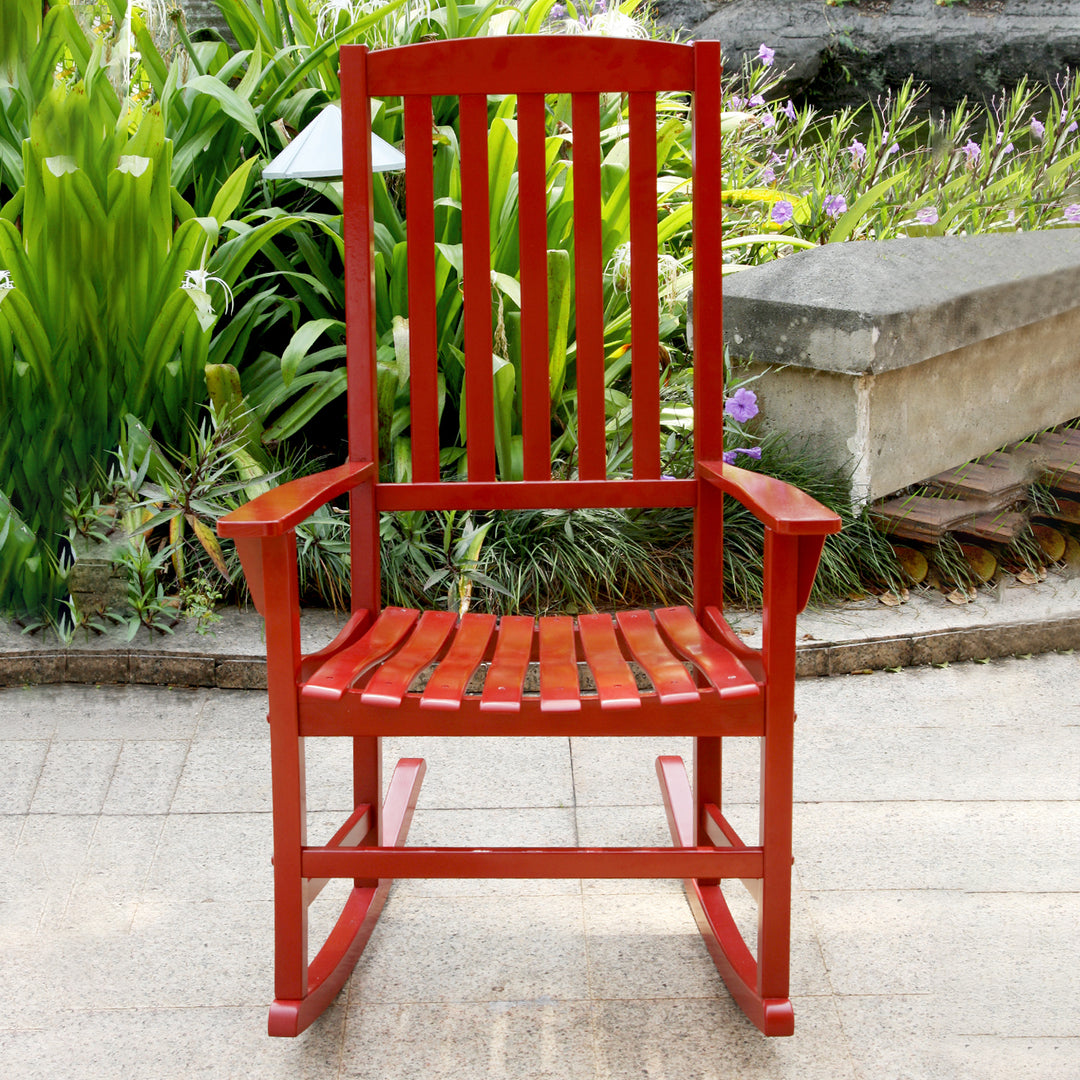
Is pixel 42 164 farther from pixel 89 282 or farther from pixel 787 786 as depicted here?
pixel 787 786

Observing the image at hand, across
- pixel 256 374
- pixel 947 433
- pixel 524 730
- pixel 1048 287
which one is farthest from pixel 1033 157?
pixel 524 730

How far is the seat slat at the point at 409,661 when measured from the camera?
1294mm

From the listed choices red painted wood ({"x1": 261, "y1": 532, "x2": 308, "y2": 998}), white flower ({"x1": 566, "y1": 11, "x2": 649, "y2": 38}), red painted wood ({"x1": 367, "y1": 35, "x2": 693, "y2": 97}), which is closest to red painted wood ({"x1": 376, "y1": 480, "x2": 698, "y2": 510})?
red painted wood ({"x1": 261, "y1": 532, "x2": 308, "y2": 998})

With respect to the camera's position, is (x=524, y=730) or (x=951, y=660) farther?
(x=951, y=660)

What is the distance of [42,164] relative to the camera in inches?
90.9

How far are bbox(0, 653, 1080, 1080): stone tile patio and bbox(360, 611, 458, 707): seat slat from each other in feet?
1.51

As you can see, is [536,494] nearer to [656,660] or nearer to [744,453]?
[656,660]

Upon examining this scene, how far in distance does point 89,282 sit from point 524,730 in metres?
1.68

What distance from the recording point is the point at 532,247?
1.69 metres

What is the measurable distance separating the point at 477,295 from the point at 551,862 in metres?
0.85

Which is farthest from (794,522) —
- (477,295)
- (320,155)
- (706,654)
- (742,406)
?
(320,155)

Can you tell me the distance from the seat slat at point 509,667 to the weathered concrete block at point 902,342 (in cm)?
143

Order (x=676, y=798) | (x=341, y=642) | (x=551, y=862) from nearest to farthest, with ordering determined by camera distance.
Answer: (x=551, y=862)
(x=341, y=642)
(x=676, y=798)

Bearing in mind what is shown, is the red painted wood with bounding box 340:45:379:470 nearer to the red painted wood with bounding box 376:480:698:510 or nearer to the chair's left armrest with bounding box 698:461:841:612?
the red painted wood with bounding box 376:480:698:510
